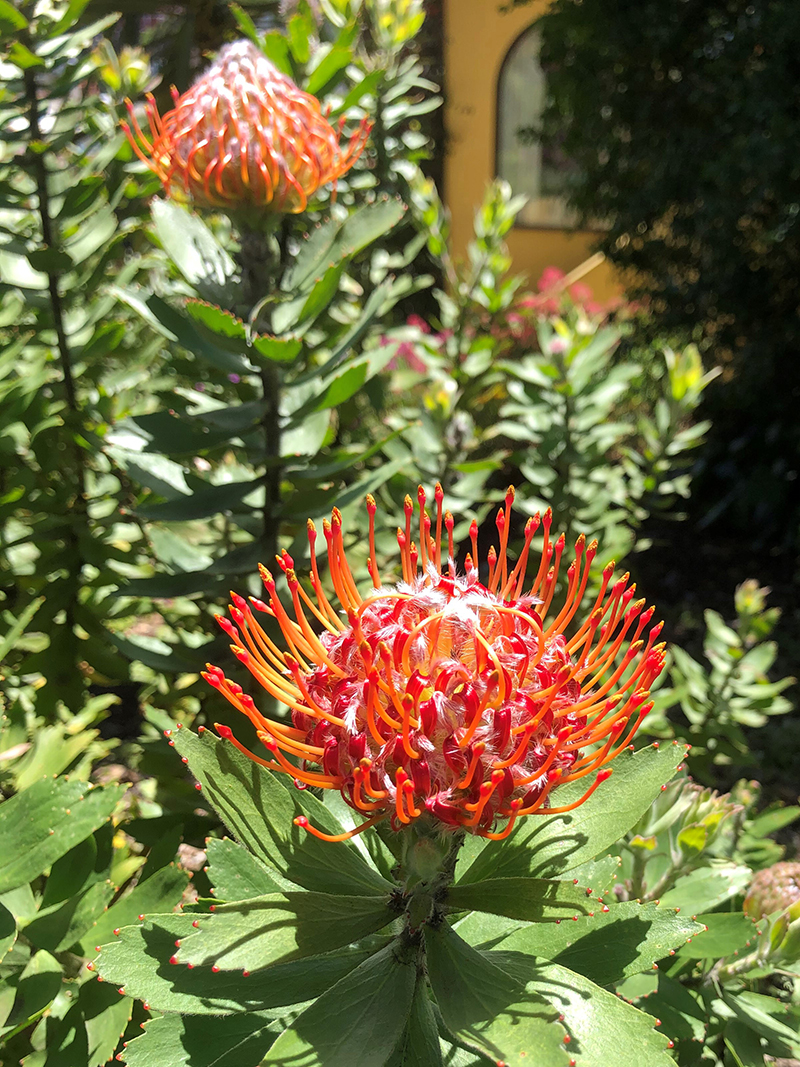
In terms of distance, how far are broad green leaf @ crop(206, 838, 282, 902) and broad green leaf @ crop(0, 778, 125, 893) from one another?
222 millimetres

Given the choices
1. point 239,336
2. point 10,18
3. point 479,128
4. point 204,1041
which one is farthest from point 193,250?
point 479,128

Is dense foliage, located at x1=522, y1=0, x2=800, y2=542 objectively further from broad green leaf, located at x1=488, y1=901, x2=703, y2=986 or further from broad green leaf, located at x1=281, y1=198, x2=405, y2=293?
broad green leaf, located at x1=488, y1=901, x2=703, y2=986

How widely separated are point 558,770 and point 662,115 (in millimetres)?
5208

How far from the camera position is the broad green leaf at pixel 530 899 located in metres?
0.63

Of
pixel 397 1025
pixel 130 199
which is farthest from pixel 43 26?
pixel 397 1025

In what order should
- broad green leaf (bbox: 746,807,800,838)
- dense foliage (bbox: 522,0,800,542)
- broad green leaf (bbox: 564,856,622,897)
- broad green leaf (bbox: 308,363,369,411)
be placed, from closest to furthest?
broad green leaf (bbox: 564,856,622,897) → broad green leaf (bbox: 308,363,369,411) → broad green leaf (bbox: 746,807,800,838) → dense foliage (bbox: 522,0,800,542)

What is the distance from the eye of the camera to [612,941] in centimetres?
73

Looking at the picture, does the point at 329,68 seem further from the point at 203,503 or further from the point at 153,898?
the point at 153,898

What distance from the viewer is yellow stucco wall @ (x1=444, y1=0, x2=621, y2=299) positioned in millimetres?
7801

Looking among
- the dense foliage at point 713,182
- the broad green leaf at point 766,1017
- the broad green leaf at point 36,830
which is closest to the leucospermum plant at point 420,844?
the broad green leaf at point 36,830

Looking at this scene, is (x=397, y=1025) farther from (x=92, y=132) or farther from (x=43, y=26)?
(x=92, y=132)

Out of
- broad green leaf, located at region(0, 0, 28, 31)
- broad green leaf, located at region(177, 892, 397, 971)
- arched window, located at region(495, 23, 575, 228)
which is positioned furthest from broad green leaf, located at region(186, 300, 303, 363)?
arched window, located at region(495, 23, 575, 228)

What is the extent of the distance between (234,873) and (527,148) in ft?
30.4

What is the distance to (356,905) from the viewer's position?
706mm
